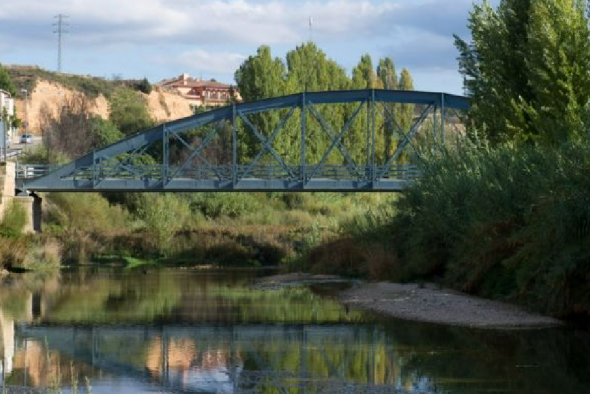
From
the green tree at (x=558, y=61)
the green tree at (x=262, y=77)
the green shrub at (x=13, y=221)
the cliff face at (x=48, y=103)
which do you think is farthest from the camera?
the cliff face at (x=48, y=103)

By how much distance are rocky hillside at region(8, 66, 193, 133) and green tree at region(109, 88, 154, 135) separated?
1365 mm

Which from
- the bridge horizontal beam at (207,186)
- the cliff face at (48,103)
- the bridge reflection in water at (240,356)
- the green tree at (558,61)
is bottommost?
the bridge reflection in water at (240,356)

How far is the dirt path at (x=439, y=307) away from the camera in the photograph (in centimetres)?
2733

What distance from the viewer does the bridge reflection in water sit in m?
19.0

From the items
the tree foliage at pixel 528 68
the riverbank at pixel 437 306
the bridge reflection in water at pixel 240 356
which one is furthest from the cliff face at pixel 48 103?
the bridge reflection in water at pixel 240 356

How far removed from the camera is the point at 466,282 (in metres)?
34.0

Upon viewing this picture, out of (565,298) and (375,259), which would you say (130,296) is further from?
(565,298)

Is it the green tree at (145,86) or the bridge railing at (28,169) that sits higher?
the green tree at (145,86)

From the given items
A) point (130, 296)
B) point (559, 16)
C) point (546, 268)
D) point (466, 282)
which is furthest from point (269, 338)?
point (559, 16)

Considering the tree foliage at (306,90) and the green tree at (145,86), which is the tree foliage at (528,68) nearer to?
the tree foliage at (306,90)

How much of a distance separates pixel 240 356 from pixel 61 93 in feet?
468

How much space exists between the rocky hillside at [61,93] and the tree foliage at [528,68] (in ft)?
351

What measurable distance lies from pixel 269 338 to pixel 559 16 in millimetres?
19711

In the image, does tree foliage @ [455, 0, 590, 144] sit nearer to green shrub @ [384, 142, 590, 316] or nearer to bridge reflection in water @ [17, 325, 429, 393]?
green shrub @ [384, 142, 590, 316]
